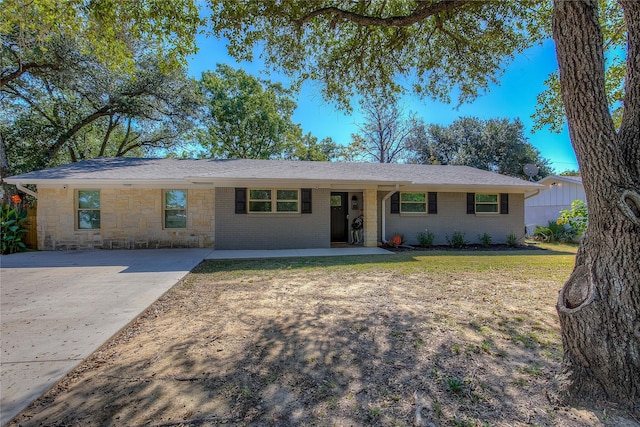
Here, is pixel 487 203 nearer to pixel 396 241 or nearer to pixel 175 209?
pixel 396 241

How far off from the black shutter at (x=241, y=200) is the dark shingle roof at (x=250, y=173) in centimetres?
60

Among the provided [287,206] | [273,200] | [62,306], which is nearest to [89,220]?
[273,200]

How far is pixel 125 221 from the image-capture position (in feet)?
33.5

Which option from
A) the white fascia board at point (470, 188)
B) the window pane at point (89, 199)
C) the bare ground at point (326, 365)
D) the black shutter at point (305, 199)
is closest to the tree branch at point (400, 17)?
the bare ground at point (326, 365)

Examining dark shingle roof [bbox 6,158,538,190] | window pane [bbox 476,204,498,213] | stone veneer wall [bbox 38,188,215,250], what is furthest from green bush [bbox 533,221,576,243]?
stone veneer wall [bbox 38,188,215,250]

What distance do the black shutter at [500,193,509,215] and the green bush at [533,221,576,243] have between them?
3345mm

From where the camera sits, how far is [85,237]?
10.1 m

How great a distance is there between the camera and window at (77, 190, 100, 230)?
33.2 ft

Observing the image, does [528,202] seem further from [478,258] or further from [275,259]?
[275,259]

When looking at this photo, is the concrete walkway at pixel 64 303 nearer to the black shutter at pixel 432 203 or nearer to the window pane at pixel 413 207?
the window pane at pixel 413 207

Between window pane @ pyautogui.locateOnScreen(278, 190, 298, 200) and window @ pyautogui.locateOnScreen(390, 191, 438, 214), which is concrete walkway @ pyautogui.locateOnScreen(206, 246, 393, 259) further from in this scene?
window @ pyautogui.locateOnScreen(390, 191, 438, 214)

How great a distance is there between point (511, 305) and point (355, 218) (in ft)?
25.8

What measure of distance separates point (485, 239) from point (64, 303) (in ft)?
41.5

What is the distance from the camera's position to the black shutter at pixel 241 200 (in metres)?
10.1
